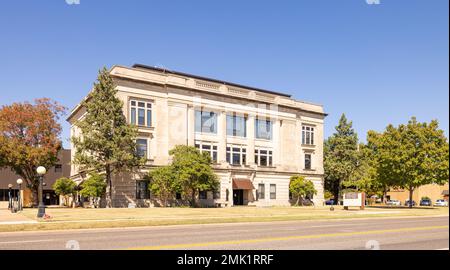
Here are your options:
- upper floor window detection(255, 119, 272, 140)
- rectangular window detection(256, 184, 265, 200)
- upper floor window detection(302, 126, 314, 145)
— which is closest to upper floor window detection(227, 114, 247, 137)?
upper floor window detection(255, 119, 272, 140)

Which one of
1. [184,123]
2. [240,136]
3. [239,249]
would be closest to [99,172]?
[184,123]

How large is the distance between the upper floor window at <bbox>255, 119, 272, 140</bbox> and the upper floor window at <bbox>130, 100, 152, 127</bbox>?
53.0 ft

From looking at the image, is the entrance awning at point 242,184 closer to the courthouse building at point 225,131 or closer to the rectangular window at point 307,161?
the courthouse building at point 225,131

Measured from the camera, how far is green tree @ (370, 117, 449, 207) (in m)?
53.3

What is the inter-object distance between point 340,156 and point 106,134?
45328 mm

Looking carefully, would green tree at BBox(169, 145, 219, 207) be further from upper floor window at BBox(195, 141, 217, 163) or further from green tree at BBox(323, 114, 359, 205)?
green tree at BBox(323, 114, 359, 205)

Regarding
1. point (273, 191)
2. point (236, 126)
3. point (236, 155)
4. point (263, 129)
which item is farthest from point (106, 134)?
point (273, 191)

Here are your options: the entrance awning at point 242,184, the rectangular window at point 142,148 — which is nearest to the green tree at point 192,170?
the rectangular window at point 142,148

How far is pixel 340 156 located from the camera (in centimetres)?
7844

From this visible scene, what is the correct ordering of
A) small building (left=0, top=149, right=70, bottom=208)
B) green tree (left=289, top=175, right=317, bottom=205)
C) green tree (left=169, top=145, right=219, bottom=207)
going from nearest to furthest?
green tree (left=169, top=145, right=219, bottom=207) < green tree (left=289, top=175, right=317, bottom=205) < small building (left=0, top=149, right=70, bottom=208)

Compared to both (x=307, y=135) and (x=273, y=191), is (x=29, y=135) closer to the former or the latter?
(x=273, y=191)

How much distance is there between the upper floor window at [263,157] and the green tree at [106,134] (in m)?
19.1

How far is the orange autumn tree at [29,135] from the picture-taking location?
51156 millimetres

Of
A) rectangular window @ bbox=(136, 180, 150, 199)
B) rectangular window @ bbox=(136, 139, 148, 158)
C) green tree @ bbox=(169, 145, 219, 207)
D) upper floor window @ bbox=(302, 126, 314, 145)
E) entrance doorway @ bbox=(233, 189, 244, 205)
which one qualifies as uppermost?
upper floor window @ bbox=(302, 126, 314, 145)
